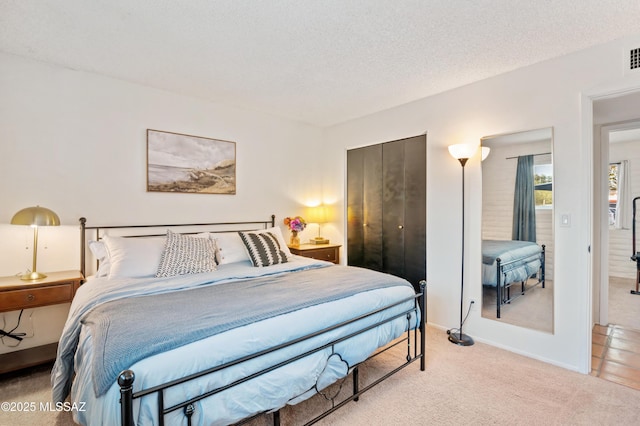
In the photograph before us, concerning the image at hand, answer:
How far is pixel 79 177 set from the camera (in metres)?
2.94

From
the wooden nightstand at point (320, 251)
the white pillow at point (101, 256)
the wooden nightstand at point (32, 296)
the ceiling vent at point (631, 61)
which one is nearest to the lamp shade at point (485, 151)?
the ceiling vent at point (631, 61)

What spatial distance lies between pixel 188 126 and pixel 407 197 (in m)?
2.72

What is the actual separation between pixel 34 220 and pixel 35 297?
597 millimetres

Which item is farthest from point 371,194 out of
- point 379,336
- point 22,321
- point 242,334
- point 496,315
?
point 22,321

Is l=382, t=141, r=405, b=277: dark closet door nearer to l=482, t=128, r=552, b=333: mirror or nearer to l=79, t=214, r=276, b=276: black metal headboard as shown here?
l=482, t=128, r=552, b=333: mirror

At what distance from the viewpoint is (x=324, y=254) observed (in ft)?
14.4

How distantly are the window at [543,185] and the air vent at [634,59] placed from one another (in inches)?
33.5

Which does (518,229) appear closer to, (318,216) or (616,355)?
(616,355)

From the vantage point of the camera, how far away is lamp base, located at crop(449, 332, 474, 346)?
10.1ft

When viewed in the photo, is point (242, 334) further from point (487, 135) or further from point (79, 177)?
point (487, 135)

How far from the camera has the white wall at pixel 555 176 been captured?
257 centimetres

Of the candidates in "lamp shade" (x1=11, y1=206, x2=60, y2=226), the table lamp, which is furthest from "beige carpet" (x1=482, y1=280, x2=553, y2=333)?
"lamp shade" (x1=11, y1=206, x2=60, y2=226)

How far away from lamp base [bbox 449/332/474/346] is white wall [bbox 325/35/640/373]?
0.11 metres

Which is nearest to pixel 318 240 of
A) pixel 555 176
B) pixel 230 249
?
pixel 230 249
